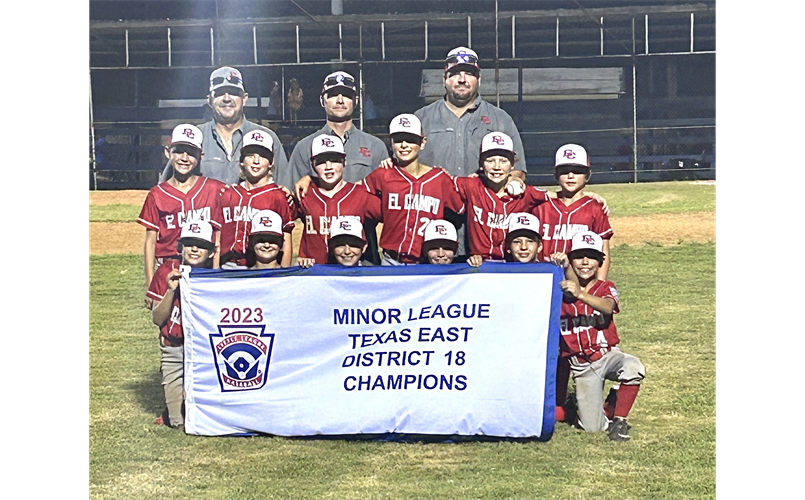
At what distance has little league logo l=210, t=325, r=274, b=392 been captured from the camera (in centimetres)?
621

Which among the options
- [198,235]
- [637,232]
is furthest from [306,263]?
[637,232]

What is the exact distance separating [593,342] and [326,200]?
1.84 meters

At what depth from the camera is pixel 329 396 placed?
6148 millimetres

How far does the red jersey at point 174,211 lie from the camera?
22.3ft

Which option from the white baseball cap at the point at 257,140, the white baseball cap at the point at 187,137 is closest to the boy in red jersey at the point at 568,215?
the white baseball cap at the point at 257,140

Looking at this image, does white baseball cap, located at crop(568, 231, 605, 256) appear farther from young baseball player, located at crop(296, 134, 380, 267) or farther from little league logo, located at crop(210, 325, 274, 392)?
little league logo, located at crop(210, 325, 274, 392)

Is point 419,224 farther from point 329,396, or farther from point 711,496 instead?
point 711,496

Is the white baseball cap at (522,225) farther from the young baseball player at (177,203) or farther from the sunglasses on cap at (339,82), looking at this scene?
the young baseball player at (177,203)

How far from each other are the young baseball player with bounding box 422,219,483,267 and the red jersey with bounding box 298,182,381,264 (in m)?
0.52

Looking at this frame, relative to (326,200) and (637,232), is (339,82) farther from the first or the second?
(637,232)

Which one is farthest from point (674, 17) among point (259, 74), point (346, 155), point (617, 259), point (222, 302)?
point (222, 302)

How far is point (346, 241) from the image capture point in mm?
6387

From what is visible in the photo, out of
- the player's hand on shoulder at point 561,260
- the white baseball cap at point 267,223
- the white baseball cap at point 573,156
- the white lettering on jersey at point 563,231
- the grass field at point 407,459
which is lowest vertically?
the grass field at point 407,459

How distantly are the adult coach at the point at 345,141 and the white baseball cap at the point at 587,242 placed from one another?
1.41m
